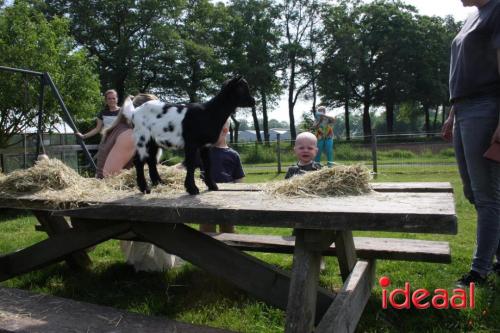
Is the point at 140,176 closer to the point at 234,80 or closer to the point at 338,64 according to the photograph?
the point at 234,80

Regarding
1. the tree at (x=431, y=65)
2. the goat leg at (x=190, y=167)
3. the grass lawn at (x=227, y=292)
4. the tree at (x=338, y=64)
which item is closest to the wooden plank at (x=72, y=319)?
the grass lawn at (x=227, y=292)

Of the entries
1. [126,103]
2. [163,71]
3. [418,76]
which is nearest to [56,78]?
[126,103]

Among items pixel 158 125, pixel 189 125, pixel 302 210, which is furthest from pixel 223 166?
pixel 302 210

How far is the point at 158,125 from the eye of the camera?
3.23 meters

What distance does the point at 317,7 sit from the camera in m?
46.0

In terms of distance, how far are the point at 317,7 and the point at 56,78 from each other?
1516 inches

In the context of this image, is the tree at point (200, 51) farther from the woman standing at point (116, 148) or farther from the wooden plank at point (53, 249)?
the wooden plank at point (53, 249)

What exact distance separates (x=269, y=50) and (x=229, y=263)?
4260cm

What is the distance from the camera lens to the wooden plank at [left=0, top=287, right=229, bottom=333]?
8.02 ft

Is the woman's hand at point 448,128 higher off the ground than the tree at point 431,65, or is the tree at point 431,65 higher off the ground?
the tree at point 431,65

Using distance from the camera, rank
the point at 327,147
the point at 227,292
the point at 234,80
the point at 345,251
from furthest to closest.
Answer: the point at 327,147, the point at 227,292, the point at 234,80, the point at 345,251

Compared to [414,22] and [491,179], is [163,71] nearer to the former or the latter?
[414,22]

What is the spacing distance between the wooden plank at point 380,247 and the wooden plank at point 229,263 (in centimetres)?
70

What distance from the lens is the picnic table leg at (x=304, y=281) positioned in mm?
2146
